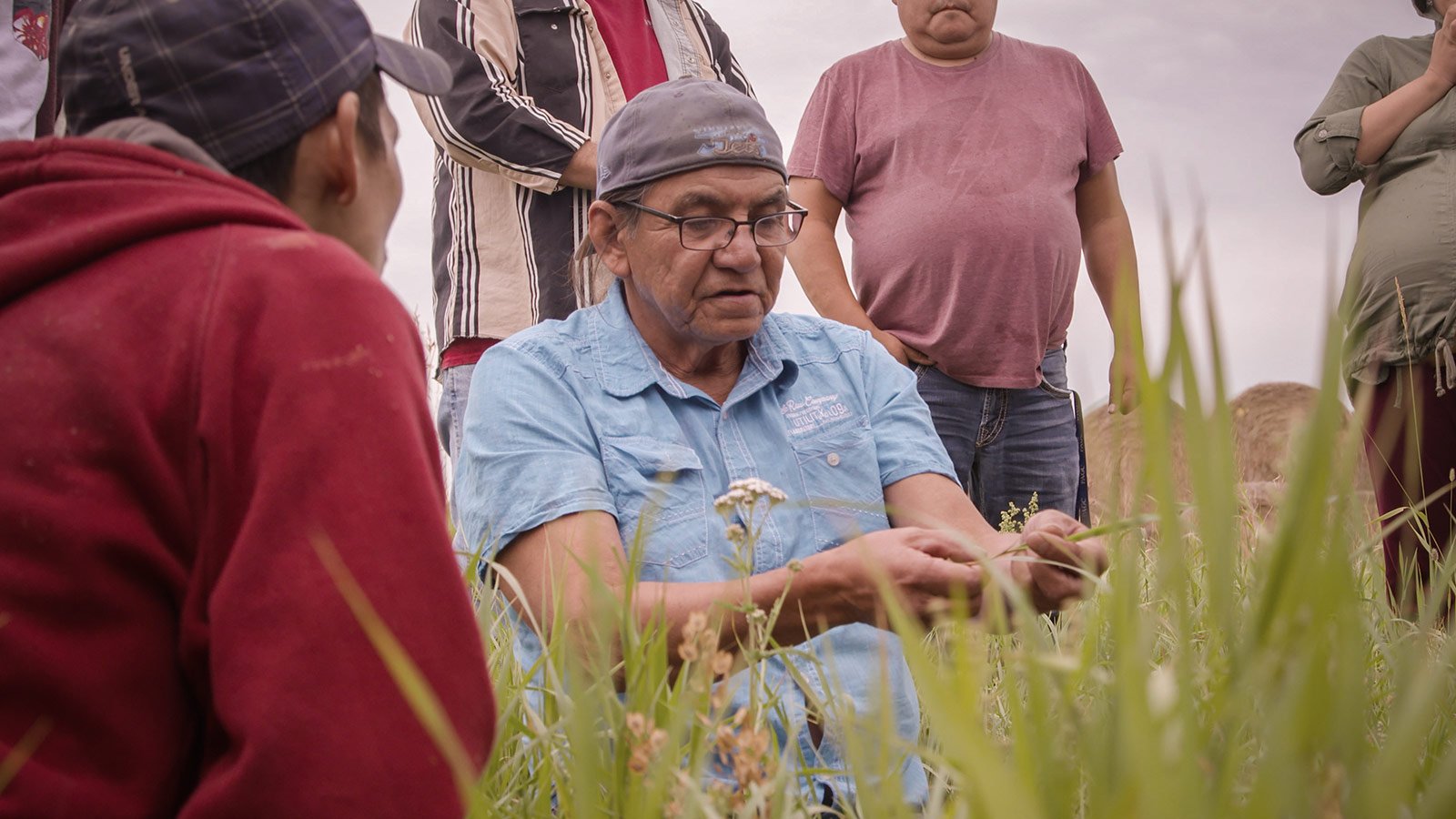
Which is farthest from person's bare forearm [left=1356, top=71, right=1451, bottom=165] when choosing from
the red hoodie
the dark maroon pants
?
the red hoodie

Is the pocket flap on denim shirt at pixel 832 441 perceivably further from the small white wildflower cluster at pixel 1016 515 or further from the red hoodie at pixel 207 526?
the red hoodie at pixel 207 526

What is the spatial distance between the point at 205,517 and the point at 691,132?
1.48 m

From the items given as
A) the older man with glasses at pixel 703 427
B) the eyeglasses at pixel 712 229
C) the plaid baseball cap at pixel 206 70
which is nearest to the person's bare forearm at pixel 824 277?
the older man with glasses at pixel 703 427

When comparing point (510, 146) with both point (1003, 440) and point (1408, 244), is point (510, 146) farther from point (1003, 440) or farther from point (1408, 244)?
point (1408, 244)

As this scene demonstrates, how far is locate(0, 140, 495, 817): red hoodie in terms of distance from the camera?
900 millimetres

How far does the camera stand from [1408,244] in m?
3.32

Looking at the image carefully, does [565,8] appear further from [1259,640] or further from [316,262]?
[1259,640]

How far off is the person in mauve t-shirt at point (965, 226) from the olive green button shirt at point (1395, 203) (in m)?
0.65

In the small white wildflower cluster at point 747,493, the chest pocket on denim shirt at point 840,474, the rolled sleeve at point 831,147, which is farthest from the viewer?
the rolled sleeve at point 831,147

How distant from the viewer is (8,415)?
93 centimetres

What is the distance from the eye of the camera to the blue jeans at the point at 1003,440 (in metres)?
3.38

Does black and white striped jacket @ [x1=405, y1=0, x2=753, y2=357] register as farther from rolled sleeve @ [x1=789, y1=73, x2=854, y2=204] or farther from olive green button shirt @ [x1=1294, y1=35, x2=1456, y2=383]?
olive green button shirt @ [x1=1294, y1=35, x2=1456, y2=383]

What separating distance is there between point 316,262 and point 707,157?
4.52 ft

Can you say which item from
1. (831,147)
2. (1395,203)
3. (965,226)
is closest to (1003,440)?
(965,226)
